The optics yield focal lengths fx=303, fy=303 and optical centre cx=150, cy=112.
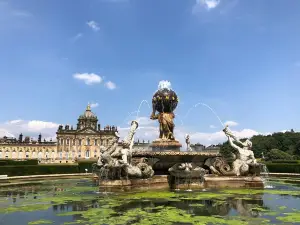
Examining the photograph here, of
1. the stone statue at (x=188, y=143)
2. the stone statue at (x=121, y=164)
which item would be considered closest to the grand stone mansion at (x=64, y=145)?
the stone statue at (x=188, y=143)

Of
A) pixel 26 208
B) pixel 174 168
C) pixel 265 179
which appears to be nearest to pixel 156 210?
pixel 26 208

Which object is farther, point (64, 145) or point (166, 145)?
point (64, 145)

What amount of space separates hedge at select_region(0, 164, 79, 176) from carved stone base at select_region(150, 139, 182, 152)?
1671cm

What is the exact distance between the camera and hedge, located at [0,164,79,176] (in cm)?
2850

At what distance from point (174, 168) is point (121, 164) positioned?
267cm

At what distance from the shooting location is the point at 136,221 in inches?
297

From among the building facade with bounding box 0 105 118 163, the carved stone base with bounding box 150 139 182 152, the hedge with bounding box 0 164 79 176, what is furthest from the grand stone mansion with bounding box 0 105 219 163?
the carved stone base with bounding box 150 139 182 152

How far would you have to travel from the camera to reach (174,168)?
14.6 meters

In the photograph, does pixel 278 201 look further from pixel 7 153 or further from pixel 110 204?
pixel 7 153

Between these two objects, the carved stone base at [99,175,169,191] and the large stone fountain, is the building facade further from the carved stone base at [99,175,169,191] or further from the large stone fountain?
the carved stone base at [99,175,169,191]

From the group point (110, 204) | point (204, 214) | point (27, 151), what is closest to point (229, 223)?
point (204, 214)

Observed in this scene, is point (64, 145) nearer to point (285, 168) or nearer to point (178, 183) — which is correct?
point (285, 168)

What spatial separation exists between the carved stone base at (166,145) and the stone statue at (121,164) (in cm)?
410

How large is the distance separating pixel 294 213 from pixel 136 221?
14.8 feet
